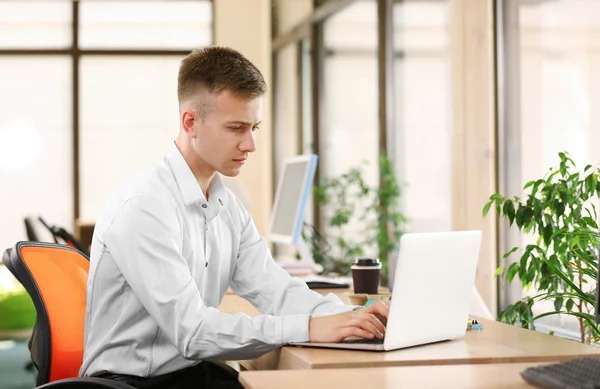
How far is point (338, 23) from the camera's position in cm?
579

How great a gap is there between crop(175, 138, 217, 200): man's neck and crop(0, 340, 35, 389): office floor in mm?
2924

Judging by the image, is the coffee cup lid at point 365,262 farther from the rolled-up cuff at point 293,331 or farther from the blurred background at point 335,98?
the rolled-up cuff at point 293,331

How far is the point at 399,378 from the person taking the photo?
1.50 m

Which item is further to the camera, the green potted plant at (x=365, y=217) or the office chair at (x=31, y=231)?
the office chair at (x=31, y=231)

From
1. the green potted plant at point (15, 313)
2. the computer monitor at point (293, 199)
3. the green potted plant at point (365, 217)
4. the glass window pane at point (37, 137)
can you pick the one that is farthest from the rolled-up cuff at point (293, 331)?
the glass window pane at point (37, 137)

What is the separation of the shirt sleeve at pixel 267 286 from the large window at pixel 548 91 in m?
1.30

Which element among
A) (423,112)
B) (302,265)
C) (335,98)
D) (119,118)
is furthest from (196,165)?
(119,118)

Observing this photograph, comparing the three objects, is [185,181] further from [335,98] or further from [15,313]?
[15,313]

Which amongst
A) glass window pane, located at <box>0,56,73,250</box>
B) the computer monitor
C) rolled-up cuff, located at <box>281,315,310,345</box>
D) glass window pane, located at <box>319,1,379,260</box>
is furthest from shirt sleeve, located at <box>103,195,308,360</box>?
glass window pane, located at <box>0,56,73,250</box>

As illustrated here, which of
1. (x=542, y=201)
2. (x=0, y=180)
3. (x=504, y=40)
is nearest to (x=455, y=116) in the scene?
(x=504, y=40)

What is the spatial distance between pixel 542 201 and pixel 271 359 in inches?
39.2

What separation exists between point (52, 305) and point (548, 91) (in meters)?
2.11

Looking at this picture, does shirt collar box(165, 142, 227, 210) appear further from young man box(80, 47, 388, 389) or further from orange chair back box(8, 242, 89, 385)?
orange chair back box(8, 242, 89, 385)

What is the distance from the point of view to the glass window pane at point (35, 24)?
810 centimetres
